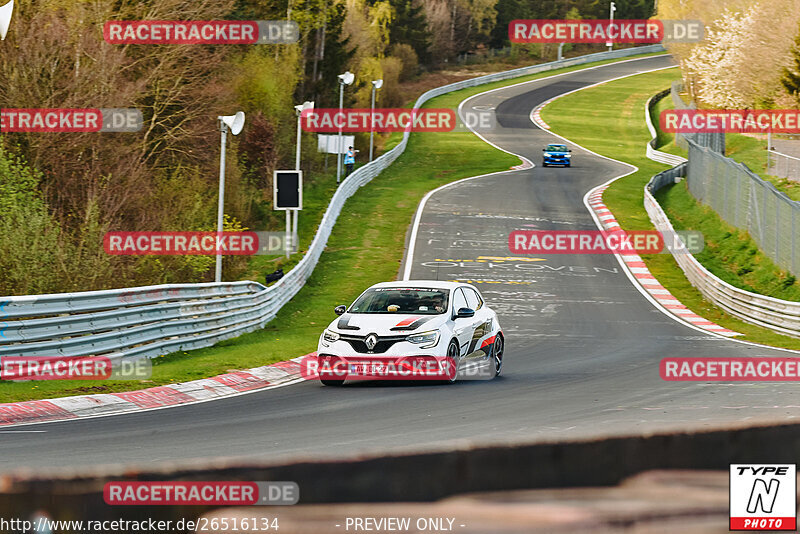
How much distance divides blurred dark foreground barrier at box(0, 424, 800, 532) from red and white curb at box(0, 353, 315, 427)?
7.57 m

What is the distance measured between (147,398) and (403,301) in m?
4.38

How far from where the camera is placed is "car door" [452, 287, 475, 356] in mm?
14781

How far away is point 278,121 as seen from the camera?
4644 cm

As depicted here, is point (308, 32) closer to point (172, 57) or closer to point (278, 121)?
point (278, 121)

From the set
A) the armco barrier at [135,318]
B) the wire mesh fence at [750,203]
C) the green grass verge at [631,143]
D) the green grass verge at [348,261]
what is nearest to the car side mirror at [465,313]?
the green grass verge at [348,261]

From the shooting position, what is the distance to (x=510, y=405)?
1212cm

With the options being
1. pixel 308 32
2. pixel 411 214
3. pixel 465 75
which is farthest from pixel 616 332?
pixel 465 75

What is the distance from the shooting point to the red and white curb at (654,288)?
2435 centimetres

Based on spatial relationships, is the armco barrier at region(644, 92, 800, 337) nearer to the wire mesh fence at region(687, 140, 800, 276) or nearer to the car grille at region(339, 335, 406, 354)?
the wire mesh fence at region(687, 140, 800, 276)

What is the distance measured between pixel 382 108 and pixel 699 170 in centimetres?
4050

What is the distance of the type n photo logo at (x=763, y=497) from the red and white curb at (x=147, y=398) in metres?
8.37

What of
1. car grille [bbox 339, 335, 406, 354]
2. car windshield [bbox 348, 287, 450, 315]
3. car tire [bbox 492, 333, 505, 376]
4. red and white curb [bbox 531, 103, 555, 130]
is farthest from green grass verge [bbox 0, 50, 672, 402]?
red and white curb [bbox 531, 103, 555, 130]

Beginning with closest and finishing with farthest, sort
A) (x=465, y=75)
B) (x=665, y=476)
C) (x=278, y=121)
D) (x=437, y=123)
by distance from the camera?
(x=665, y=476)
(x=278, y=121)
(x=437, y=123)
(x=465, y=75)

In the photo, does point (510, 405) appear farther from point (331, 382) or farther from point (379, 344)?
point (331, 382)
